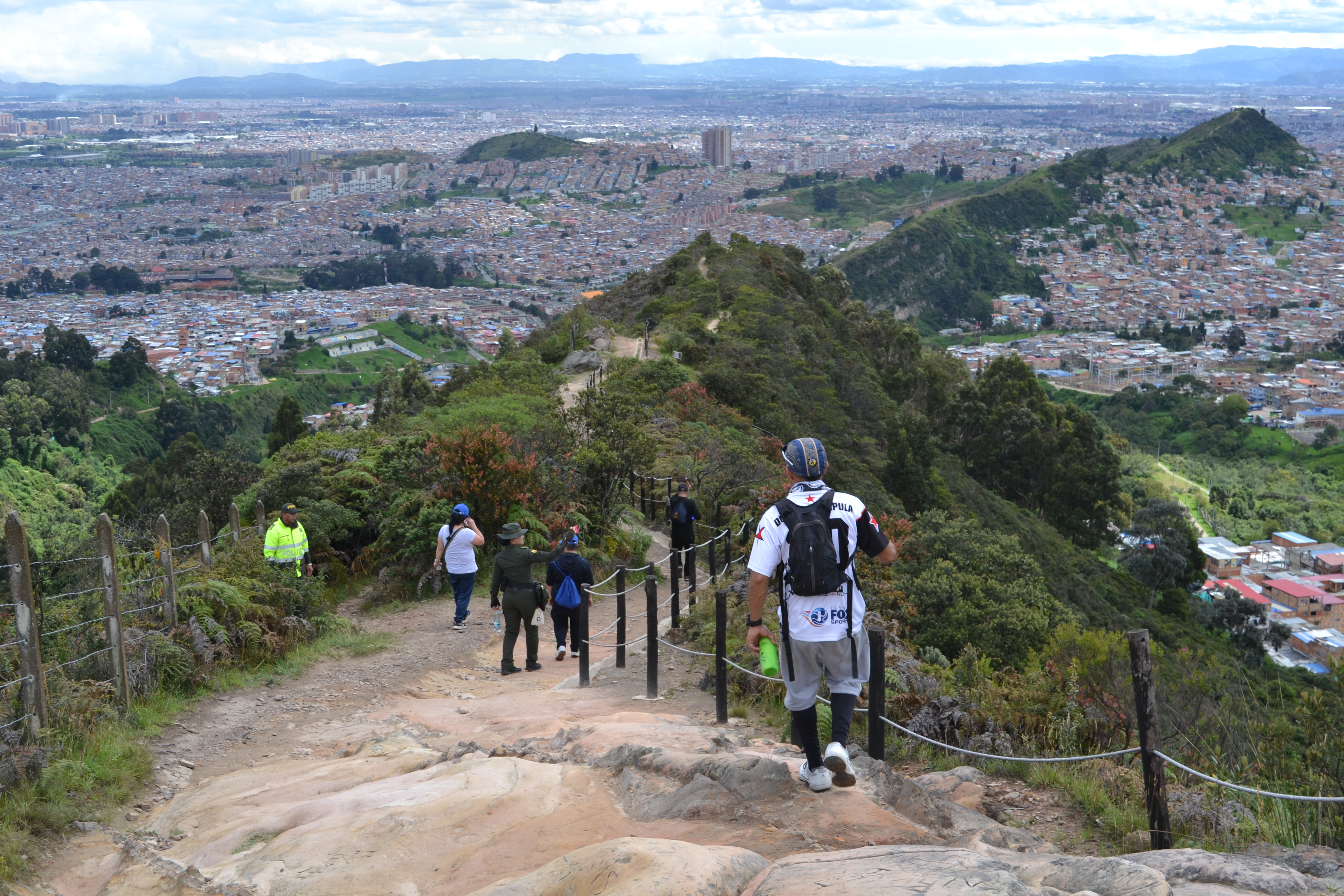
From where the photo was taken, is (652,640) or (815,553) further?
(652,640)

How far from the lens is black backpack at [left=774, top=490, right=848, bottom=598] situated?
4109mm

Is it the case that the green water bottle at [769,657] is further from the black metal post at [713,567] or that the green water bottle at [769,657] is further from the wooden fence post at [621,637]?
the black metal post at [713,567]

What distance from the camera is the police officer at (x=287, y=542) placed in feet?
28.7

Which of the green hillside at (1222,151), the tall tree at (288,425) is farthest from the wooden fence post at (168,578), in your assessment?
the green hillside at (1222,151)

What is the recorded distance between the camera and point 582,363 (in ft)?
76.4

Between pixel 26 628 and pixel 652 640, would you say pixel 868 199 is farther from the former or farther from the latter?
pixel 26 628

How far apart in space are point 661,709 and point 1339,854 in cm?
379

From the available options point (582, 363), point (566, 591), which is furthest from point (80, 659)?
point (582, 363)

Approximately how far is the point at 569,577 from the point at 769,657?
376cm

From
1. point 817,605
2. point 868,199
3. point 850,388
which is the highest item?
point 868,199

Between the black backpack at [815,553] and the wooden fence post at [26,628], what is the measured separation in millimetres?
3540

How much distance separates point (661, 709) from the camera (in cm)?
655

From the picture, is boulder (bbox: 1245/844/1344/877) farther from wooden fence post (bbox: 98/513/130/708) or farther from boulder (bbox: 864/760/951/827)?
wooden fence post (bbox: 98/513/130/708)

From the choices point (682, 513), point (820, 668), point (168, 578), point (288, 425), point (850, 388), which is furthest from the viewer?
point (850, 388)
